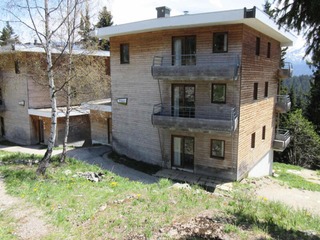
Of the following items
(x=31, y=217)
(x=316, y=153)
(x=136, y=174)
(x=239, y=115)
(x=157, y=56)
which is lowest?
(x=316, y=153)

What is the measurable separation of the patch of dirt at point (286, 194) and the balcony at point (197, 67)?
6376 millimetres

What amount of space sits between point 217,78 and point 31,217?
9951 millimetres

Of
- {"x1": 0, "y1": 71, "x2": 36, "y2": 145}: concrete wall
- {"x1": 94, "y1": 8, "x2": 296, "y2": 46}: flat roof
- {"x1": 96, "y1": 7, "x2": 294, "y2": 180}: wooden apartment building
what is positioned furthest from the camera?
{"x1": 0, "y1": 71, "x2": 36, "y2": 145}: concrete wall

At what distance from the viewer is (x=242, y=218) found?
719 cm

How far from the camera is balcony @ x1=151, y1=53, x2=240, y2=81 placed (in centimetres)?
1338

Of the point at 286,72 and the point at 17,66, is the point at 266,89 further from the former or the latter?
the point at 17,66

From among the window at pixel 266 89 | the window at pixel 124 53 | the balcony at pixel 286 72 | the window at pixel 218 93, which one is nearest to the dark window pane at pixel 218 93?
the window at pixel 218 93

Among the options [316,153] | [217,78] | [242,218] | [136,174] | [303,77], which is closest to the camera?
[242,218]

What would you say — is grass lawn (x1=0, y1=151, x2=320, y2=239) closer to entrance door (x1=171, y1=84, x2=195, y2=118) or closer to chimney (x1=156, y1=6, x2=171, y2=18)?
entrance door (x1=171, y1=84, x2=195, y2=118)

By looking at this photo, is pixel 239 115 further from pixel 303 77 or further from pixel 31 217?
pixel 303 77

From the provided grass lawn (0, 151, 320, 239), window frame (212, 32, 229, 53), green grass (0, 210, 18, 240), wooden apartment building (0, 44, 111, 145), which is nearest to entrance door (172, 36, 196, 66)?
window frame (212, 32, 229, 53)

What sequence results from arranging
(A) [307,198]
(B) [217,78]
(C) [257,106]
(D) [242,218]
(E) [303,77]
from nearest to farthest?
(D) [242,218] → (B) [217,78] → (A) [307,198] → (C) [257,106] → (E) [303,77]

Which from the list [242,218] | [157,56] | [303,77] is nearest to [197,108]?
[157,56]

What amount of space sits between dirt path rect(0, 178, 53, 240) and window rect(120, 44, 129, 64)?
11287mm
